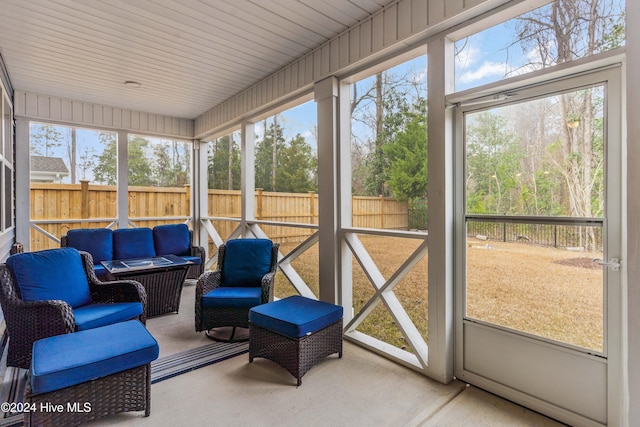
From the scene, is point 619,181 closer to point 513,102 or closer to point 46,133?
point 513,102

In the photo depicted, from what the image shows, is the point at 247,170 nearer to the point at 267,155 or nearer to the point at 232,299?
the point at 267,155

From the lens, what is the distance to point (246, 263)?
361cm

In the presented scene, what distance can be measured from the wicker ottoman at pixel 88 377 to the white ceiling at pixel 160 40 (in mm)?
2560

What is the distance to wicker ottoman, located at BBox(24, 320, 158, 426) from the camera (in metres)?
1.69

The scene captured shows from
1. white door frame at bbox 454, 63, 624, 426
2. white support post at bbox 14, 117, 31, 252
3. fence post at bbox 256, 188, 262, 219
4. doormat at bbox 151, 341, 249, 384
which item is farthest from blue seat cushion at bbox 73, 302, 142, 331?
white support post at bbox 14, 117, 31, 252

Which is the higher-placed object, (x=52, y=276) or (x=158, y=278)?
(x=52, y=276)

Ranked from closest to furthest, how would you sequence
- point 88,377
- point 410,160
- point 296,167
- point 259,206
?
point 88,377 → point 410,160 → point 296,167 → point 259,206

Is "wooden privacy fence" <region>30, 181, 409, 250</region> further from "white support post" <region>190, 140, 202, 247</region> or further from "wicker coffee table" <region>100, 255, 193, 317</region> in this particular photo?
"wicker coffee table" <region>100, 255, 193, 317</region>

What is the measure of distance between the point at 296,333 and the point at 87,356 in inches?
50.1

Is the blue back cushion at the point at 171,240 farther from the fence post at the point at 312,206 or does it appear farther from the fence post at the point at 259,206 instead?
the fence post at the point at 312,206

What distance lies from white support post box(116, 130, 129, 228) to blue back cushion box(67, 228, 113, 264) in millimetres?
1279

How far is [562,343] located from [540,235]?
2.18 feet

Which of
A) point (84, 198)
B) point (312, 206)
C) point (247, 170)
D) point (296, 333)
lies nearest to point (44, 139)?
point (84, 198)

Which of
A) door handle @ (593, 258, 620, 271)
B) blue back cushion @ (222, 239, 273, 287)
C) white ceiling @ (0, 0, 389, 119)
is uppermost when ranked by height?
white ceiling @ (0, 0, 389, 119)
